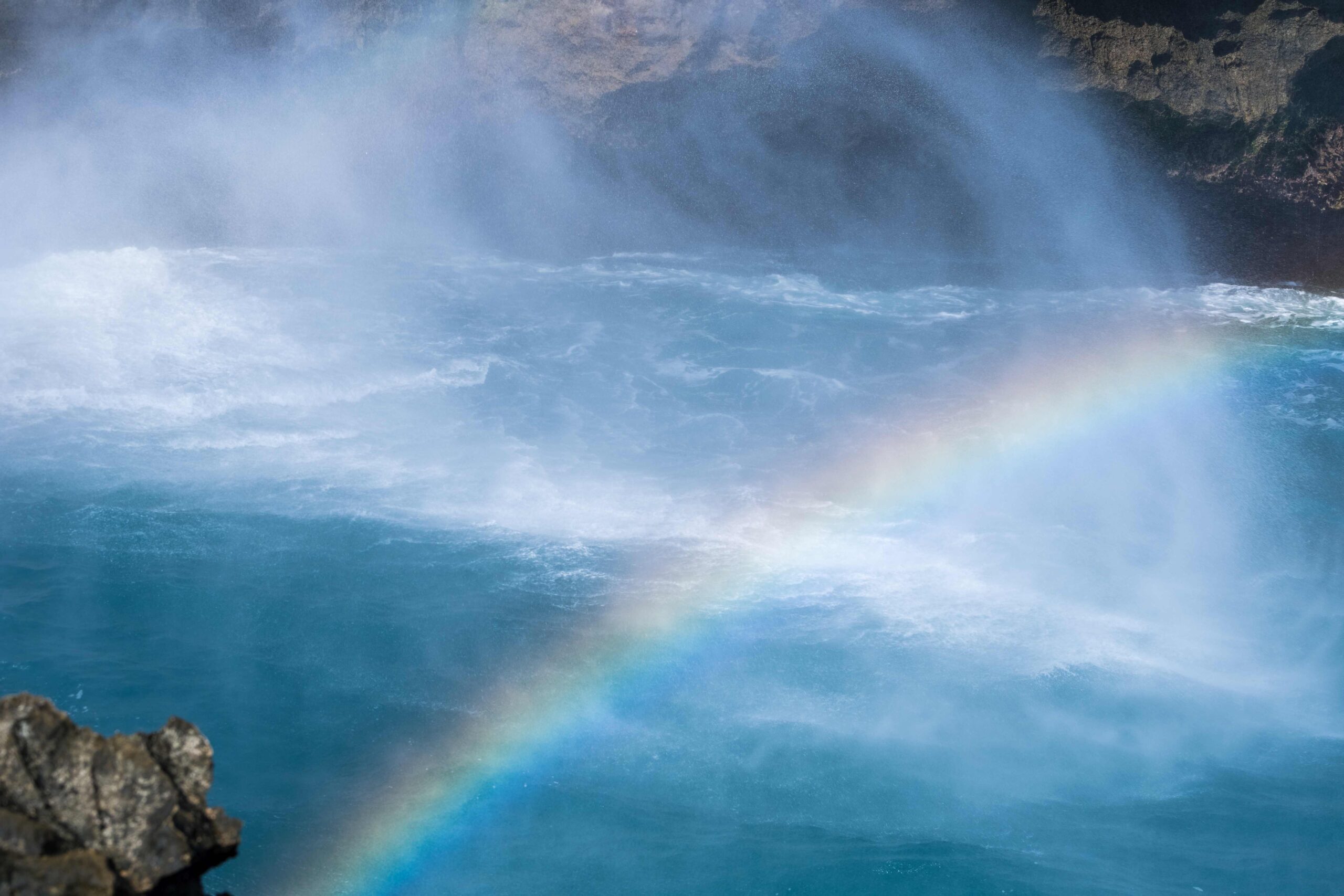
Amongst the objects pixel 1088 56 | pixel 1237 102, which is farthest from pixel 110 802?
pixel 1237 102

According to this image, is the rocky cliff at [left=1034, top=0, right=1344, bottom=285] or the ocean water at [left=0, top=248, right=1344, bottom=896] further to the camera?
the rocky cliff at [left=1034, top=0, right=1344, bottom=285]

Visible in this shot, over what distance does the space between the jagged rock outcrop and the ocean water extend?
9.31 metres

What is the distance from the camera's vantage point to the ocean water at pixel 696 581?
57.1 ft

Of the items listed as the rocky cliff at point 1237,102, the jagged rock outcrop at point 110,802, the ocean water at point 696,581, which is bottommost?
the ocean water at point 696,581

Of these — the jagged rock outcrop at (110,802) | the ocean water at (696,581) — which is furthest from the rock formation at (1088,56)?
the jagged rock outcrop at (110,802)

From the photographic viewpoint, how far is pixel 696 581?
2253 centimetres

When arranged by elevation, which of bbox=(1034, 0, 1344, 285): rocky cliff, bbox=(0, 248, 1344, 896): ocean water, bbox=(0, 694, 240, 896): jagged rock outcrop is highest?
bbox=(1034, 0, 1344, 285): rocky cliff

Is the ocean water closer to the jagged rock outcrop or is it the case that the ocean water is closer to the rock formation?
the rock formation

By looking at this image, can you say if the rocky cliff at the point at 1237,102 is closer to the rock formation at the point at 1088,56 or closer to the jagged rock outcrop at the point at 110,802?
the rock formation at the point at 1088,56

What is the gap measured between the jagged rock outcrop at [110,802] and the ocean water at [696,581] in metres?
9.31

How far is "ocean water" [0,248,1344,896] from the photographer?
17.4 metres

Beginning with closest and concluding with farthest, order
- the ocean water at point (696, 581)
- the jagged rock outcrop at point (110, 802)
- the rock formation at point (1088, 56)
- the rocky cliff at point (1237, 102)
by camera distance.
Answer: the jagged rock outcrop at point (110, 802) < the ocean water at point (696, 581) < the rocky cliff at point (1237, 102) < the rock formation at point (1088, 56)

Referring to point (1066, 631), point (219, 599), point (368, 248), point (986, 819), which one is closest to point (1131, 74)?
point (1066, 631)

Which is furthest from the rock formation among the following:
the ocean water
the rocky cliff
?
the ocean water
